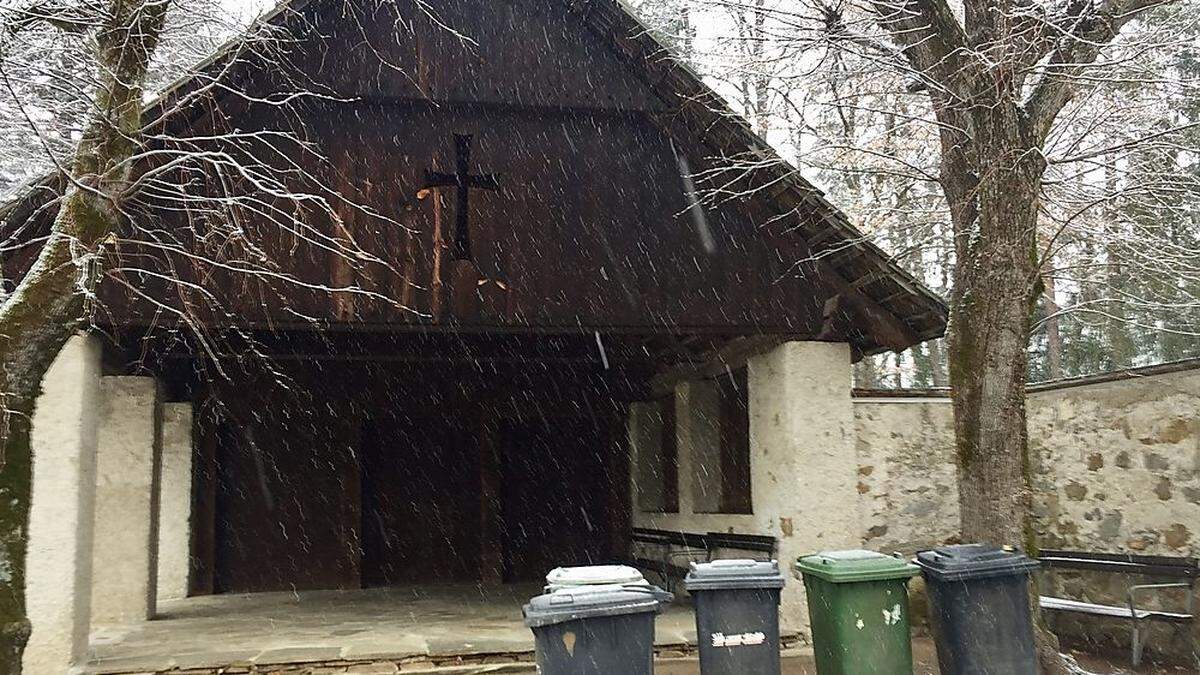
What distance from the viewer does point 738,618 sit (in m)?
6.16

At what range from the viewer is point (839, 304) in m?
8.21

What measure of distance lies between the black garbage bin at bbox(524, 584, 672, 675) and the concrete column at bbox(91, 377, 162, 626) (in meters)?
5.48

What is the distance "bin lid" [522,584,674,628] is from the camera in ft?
17.9

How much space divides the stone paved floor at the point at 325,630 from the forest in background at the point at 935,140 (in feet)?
13.9

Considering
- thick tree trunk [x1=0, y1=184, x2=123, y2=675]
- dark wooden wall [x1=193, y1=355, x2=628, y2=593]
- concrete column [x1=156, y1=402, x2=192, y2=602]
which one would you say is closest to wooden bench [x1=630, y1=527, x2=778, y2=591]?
dark wooden wall [x1=193, y1=355, x2=628, y2=593]

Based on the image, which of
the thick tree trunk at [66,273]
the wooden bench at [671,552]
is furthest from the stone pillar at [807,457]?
the thick tree trunk at [66,273]

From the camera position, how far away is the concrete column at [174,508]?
11266 millimetres

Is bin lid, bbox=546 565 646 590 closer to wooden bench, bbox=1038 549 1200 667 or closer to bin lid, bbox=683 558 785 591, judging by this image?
bin lid, bbox=683 558 785 591

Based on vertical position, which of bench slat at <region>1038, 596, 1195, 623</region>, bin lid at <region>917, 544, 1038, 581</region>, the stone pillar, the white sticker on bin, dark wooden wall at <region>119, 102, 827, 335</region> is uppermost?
dark wooden wall at <region>119, 102, 827, 335</region>

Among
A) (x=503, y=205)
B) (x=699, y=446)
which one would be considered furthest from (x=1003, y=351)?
(x=699, y=446)

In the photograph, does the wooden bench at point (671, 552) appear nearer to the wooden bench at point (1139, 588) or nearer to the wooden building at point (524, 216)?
the wooden building at point (524, 216)

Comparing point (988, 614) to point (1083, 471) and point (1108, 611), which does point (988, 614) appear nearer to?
point (1108, 611)

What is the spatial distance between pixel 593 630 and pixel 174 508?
24.0ft

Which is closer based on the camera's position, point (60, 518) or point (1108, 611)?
point (60, 518)
